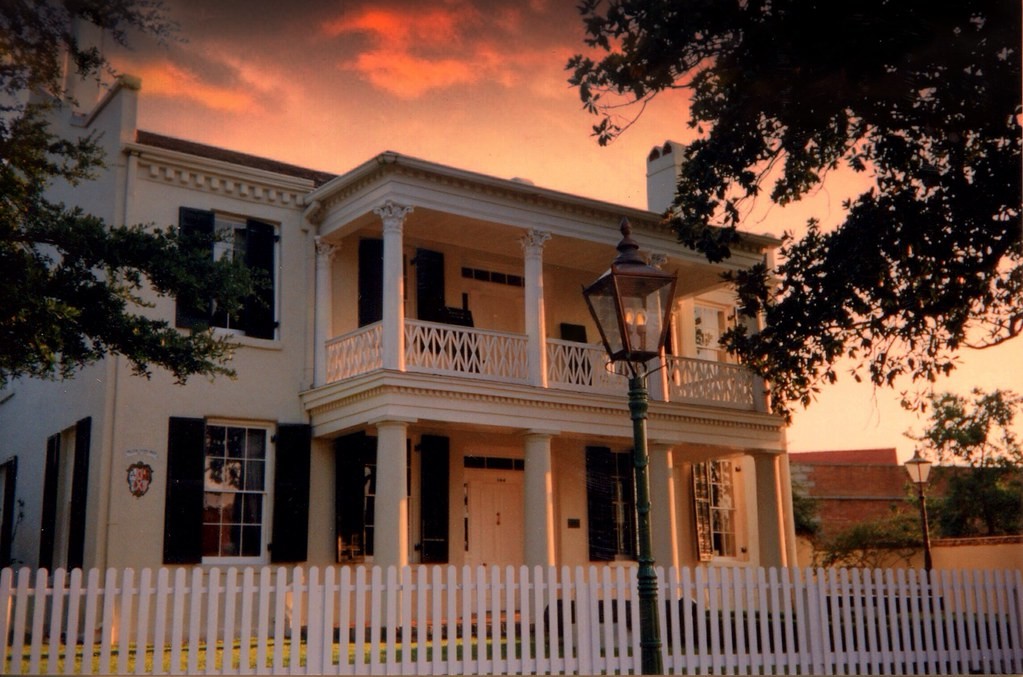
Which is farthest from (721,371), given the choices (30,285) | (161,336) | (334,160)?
(30,285)

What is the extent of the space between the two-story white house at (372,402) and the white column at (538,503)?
0.09 ft

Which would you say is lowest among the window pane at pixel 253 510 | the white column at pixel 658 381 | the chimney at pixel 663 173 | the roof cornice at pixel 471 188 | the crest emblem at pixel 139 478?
the window pane at pixel 253 510

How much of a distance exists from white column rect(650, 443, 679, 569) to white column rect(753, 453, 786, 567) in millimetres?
1931

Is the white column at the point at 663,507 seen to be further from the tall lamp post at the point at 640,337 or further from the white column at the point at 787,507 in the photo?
the tall lamp post at the point at 640,337

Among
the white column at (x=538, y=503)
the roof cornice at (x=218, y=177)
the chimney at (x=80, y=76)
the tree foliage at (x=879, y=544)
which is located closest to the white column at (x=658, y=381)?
the white column at (x=538, y=503)

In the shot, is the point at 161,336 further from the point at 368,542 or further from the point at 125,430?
the point at 368,542

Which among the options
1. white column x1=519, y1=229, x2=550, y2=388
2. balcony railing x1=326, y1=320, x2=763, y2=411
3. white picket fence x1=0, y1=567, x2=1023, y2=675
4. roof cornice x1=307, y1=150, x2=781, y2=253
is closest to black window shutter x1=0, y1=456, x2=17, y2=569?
white picket fence x1=0, y1=567, x2=1023, y2=675

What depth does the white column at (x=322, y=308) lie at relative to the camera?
1352cm

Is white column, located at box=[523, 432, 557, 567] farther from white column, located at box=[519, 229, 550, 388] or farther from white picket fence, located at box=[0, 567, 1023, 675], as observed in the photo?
white picket fence, located at box=[0, 567, 1023, 675]

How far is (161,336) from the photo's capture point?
9.12 m

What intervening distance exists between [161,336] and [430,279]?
574cm

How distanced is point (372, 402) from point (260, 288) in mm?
2121

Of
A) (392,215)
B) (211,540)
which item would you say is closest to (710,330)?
(392,215)

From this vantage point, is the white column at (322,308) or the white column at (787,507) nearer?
the white column at (322,308)
